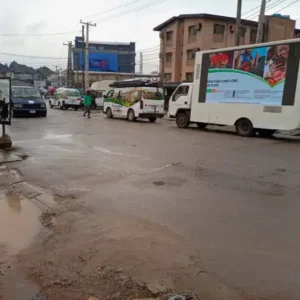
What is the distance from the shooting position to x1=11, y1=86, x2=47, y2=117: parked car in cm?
2124

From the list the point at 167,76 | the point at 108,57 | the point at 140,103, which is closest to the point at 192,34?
the point at 167,76

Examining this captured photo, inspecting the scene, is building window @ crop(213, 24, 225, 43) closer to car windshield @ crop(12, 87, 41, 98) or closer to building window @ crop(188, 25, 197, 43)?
building window @ crop(188, 25, 197, 43)

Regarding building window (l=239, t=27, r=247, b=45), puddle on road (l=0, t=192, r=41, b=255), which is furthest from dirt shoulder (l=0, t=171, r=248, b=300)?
building window (l=239, t=27, r=247, b=45)

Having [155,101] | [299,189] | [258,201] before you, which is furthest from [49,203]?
[155,101]

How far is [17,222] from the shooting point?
4.84 meters

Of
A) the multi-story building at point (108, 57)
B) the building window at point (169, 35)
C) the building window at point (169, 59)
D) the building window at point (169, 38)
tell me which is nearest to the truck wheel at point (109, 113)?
the building window at point (169, 59)

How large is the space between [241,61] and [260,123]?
2653mm

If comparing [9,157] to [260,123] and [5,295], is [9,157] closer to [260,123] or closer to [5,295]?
[5,295]

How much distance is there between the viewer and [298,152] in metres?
10.6

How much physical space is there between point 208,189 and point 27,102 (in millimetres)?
17603

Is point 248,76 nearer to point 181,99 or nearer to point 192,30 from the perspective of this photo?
point 181,99

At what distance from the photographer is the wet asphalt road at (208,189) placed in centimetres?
372

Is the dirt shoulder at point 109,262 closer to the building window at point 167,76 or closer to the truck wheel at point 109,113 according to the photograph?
the truck wheel at point 109,113

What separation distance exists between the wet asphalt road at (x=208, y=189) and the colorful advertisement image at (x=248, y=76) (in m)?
2.19
